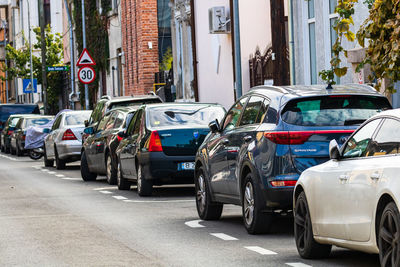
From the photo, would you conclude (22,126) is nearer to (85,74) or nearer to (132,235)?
(85,74)

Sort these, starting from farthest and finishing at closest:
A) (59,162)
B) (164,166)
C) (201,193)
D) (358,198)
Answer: (59,162)
(164,166)
(201,193)
(358,198)

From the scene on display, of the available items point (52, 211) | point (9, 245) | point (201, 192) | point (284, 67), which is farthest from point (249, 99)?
point (284, 67)

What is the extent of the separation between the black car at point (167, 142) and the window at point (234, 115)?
4189 millimetres

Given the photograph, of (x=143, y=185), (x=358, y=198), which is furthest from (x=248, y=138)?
(x=143, y=185)

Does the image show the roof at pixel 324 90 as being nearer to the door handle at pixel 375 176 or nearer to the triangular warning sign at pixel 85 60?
the door handle at pixel 375 176

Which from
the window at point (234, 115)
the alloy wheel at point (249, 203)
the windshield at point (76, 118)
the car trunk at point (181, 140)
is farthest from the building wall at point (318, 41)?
the alloy wheel at point (249, 203)

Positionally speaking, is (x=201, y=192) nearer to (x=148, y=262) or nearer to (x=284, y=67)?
(x=148, y=262)

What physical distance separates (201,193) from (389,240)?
653cm

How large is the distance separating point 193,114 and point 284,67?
9.03 meters

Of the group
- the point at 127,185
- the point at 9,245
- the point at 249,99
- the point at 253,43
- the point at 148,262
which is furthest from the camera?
the point at 253,43

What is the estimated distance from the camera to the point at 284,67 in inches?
1082

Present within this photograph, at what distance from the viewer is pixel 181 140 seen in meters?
18.1

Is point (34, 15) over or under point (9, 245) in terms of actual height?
over

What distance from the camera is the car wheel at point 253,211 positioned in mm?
11969
